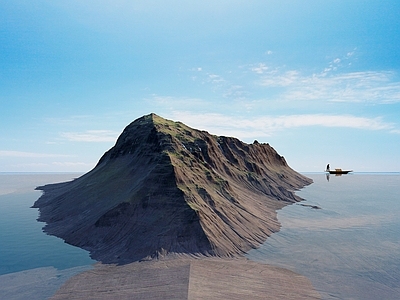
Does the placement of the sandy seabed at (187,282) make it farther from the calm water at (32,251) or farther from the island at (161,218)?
the calm water at (32,251)

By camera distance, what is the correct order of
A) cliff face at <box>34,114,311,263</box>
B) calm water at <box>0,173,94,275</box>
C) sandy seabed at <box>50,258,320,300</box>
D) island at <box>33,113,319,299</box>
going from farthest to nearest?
cliff face at <box>34,114,311,263</box> → calm water at <box>0,173,94,275</box> → island at <box>33,113,319,299</box> → sandy seabed at <box>50,258,320,300</box>

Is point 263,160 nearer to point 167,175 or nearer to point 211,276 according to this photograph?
point 167,175

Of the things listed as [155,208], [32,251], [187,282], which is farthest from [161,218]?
[32,251]

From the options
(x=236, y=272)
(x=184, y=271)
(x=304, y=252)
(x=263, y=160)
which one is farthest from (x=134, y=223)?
(x=263, y=160)

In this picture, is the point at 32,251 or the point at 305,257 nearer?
the point at 305,257

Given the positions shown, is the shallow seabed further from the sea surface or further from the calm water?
the calm water

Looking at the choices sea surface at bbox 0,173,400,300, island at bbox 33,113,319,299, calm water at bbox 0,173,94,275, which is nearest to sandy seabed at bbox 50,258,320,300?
island at bbox 33,113,319,299

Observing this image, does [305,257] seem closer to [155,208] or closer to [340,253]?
[340,253]

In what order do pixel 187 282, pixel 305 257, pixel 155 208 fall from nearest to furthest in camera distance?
pixel 187 282
pixel 305 257
pixel 155 208
